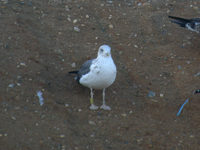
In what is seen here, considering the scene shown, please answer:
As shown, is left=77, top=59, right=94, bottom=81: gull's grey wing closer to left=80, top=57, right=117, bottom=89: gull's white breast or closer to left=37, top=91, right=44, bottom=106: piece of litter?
left=80, top=57, right=117, bottom=89: gull's white breast

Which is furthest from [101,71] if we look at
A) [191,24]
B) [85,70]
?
[191,24]

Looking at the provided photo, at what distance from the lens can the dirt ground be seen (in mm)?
4672

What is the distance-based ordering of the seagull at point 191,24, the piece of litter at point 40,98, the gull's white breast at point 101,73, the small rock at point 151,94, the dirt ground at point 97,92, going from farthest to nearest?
the seagull at point 191,24 → the small rock at point 151,94 → the piece of litter at point 40,98 → the gull's white breast at point 101,73 → the dirt ground at point 97,92

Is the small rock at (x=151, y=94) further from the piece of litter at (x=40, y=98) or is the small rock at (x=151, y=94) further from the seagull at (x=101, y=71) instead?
the piece of litter at (x=40, y=98)

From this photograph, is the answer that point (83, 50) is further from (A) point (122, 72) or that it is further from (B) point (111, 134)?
(B) point (111, 134)

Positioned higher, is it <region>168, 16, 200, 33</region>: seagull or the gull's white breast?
<region>168, 16, 200, 33</region>: seagull

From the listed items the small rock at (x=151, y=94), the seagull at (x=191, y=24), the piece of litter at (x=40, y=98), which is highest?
the seagull at (x=191, y=24)

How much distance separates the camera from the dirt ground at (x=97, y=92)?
15.3 feet

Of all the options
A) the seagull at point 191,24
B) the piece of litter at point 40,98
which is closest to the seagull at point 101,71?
the piece of litter at point 40,98

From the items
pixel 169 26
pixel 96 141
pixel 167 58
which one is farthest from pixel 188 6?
pixel 96 141

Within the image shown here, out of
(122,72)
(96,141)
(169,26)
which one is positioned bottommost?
(96,141)

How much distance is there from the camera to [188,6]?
7164 mm

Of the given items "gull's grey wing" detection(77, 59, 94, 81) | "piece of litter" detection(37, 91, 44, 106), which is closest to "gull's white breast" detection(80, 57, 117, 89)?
"gull's grey wing" detection(77, 59, 94, 81)

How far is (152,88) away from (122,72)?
0.54 meters
